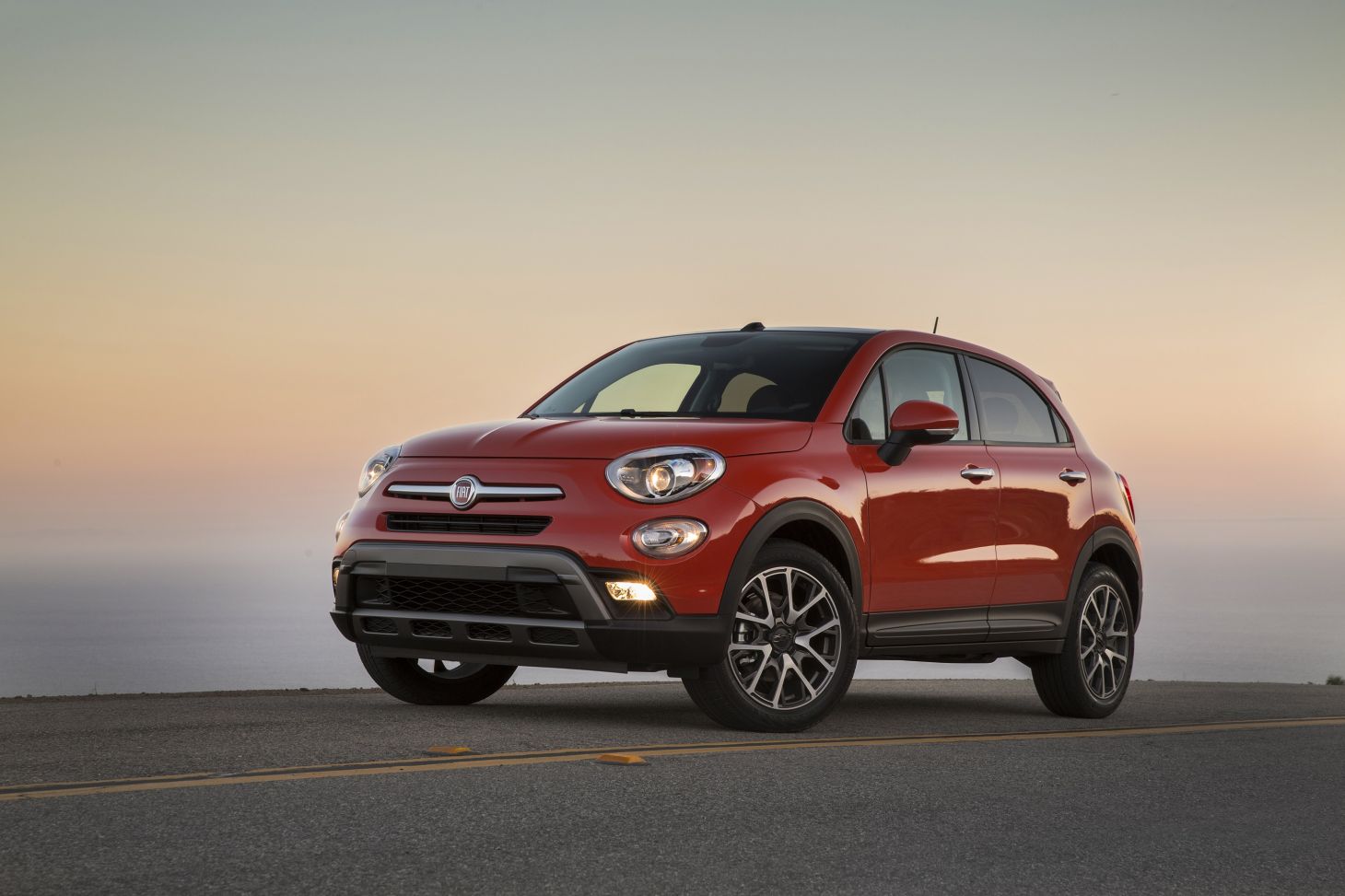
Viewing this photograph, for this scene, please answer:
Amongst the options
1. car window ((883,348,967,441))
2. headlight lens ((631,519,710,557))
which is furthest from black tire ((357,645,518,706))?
car window ((883,348,967,441))

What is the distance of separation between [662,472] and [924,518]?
1.72 m

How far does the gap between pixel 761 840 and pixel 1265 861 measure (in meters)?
1.54

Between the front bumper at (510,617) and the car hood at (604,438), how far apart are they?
521 millimetres

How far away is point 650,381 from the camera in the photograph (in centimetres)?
810

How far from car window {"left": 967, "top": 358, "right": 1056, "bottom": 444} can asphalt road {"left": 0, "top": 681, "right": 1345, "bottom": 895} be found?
1.74 meters

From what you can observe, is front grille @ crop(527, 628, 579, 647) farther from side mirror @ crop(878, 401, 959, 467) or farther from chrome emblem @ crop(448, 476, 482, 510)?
side mirror @ crop(878, 401, 959, 467)

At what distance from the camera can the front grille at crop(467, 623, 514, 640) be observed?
654 cm

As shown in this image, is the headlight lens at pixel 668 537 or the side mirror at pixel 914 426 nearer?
the headlight lens at pixel 668 537

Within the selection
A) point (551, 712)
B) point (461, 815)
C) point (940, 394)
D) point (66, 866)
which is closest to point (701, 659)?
point (551, 712)

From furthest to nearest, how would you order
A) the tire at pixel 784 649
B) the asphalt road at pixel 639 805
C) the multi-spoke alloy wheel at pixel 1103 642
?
the multi-spoke alloy wheel at pixel 1103 642 → the tire at pixel 784 649 → the asphalt road at pixel 639 805

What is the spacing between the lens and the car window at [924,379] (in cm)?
780

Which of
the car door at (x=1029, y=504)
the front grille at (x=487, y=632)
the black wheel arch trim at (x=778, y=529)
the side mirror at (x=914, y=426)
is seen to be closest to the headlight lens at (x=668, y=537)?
the black wheel arch trim at (x=778, y=529)

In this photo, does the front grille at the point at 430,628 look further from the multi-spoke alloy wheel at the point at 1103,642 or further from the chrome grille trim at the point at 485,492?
the multi-spoke alloy wheel at the point at 1103,642

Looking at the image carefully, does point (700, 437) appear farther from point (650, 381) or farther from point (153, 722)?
point (153, 722)
